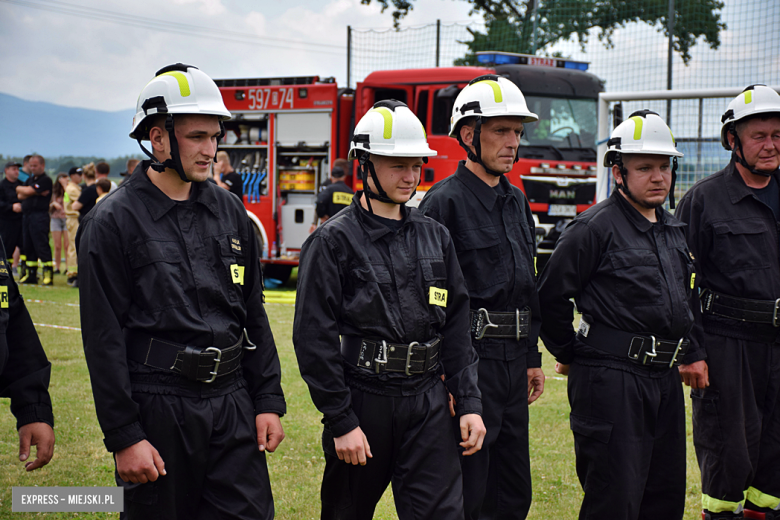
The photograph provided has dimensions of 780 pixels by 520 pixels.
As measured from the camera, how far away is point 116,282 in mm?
2568

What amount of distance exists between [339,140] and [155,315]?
405 inches

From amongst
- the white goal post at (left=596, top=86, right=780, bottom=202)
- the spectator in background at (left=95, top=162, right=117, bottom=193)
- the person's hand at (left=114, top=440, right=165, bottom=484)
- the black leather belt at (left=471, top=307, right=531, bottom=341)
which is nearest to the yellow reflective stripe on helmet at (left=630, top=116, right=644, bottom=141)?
the black leather belt at (left=471, top=307, right=531, bottom=341)

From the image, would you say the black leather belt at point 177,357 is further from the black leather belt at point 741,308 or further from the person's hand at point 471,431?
the black leather belt at point 741,308

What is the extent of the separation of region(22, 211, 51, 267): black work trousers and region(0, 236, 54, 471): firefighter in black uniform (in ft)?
37.4

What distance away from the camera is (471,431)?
2.98 m

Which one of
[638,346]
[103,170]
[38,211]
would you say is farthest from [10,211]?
[638,346]

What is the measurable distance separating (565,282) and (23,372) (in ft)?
8.03

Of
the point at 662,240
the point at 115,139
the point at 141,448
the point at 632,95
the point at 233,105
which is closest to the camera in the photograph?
the point at 141,448

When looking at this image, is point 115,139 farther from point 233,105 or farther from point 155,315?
point 155,315

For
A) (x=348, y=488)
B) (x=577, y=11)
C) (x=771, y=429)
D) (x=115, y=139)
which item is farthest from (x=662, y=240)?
(x=115, y=139)

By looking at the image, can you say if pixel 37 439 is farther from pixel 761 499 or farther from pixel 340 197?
pixel 340 197

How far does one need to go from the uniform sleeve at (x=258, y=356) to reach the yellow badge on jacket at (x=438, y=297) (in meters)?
0.66

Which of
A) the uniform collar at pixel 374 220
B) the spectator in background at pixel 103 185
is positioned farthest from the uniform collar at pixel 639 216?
the spectator in background at pixel 103 185

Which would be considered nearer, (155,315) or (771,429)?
(155,315)
